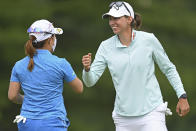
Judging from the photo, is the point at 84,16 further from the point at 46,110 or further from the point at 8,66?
the point at 46,110

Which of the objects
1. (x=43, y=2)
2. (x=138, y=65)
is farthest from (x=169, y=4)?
(x=138, y=65)

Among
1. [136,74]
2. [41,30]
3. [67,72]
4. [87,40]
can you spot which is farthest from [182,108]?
[87,40]

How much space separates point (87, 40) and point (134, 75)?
11.6 metres

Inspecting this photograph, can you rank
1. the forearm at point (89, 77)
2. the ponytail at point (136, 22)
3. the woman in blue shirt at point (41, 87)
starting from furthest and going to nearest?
the ponytail at point (136, 22), the forearm at point (89, 77), the woman in blue shirt at point (41, 87)

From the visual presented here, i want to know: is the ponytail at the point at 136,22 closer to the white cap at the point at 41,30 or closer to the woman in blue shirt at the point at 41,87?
the white cap at the point at 41,30

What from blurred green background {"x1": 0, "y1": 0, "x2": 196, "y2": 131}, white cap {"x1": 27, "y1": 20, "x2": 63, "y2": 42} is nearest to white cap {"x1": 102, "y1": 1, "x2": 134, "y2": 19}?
white cap {"x1": 27, "y1": 20, "x2": 63, "y2": 42}

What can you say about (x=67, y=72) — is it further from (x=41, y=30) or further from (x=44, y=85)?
(x=41, y=30)

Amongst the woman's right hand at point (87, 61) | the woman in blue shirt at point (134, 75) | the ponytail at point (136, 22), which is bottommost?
the woman in blue shirt at point (134, 75)

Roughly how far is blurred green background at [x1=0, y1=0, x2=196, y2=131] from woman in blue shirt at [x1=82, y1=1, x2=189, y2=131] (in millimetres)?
9253

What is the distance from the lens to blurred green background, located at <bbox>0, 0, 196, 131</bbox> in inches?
693

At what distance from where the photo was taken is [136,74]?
795 cm

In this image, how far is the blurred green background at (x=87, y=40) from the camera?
17.6m

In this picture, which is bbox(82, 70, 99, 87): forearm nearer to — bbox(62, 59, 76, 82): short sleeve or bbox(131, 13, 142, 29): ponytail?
bbox(62, 59, 76, 82): short sleeve

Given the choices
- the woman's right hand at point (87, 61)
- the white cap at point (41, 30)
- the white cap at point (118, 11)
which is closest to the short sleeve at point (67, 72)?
the woman's right hand at point (87, 61)
